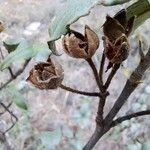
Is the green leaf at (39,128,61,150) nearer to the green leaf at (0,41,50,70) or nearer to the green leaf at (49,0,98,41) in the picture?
the green leaf at (0,41,50,70)

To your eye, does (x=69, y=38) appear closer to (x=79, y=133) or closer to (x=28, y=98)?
(x=79, y=133)

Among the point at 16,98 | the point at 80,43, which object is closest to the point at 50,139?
the point at 16,98

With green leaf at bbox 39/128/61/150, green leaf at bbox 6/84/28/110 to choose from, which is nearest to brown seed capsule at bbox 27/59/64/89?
green leaf at bbox 39/128/61/150

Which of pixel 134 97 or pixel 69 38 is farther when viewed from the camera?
pixel 134 97

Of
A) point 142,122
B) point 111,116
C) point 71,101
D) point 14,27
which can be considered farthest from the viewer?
point 14,27

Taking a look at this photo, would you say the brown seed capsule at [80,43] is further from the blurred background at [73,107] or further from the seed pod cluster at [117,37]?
the blurred background at [73,107]

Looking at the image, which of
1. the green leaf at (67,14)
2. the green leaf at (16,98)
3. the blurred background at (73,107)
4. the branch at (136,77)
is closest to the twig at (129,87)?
the branch at (136,77)

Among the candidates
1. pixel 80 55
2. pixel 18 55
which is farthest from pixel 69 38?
pixel 18 55
